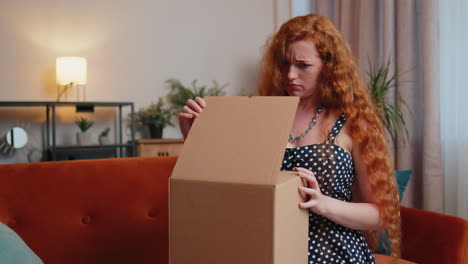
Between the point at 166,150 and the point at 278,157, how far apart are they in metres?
3.08

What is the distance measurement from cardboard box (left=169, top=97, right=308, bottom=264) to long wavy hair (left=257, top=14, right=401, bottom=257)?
1.24 feet

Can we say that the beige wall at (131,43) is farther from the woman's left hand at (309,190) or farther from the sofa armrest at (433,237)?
the woman's left hand at (309,190)

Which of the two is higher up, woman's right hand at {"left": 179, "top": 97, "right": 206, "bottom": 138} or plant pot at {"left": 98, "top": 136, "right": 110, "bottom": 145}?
woman's right hand at {"left": 179, "top": 97, "right": 206, "bottom": 138}

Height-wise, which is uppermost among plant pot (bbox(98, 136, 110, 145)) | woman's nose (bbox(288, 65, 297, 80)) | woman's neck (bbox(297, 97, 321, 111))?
woman's nose (bbox(288, 65, 297, 80))

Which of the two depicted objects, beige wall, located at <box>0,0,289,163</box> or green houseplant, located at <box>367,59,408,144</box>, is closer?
green houseplant, located at <box>367,59,408,144</box>

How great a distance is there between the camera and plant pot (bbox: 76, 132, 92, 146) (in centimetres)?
358

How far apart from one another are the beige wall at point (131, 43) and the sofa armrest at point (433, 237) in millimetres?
2902

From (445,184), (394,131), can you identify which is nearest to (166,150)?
(394,131)

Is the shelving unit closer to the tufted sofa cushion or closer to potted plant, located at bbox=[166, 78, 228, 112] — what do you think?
potted plant, located at bbox=[166, 78, 228, 112]

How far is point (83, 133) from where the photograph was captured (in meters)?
3.59

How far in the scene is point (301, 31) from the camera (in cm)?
121

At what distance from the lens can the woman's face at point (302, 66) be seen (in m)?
1.19

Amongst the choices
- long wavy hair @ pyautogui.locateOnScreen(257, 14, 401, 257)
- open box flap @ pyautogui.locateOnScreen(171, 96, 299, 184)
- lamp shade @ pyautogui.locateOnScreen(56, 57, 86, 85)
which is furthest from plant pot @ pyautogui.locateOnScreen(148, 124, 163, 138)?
open box flap @ pyautogui.locateOnScreen(171, 96, 299, 184)

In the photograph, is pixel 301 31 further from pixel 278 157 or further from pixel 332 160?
pixel 278 157
